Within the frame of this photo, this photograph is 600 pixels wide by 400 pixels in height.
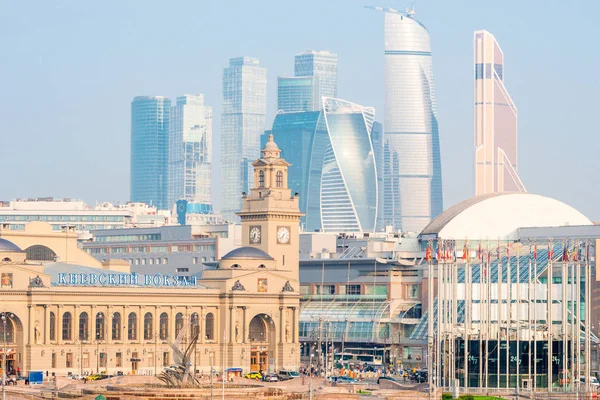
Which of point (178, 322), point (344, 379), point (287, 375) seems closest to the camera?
point (344, 379)

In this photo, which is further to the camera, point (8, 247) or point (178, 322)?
point (178, 322)

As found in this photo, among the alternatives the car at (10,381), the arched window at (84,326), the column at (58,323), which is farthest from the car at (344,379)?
the car at (10,381)

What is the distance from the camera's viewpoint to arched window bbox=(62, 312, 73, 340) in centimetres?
18355

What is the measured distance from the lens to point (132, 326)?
190m

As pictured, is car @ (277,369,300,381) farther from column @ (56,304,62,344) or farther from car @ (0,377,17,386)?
car @ (0,377,17,386)

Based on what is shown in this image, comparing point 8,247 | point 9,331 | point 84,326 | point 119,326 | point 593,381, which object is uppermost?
point 8,247

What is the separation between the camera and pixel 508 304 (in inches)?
6501

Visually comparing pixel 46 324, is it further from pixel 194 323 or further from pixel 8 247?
pixel 194 323

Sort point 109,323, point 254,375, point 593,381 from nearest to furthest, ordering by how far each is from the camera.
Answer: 1. point 593,381
2. point 254,375
3. point 109,323

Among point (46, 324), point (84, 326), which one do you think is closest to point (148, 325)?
point (84, 326)

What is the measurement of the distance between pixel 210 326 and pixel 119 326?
489 inches

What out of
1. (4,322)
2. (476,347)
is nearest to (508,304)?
(476,347)

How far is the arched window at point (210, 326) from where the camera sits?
19675 centimetres

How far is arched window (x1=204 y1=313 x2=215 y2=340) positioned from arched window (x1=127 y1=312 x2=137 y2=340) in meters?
9.85
